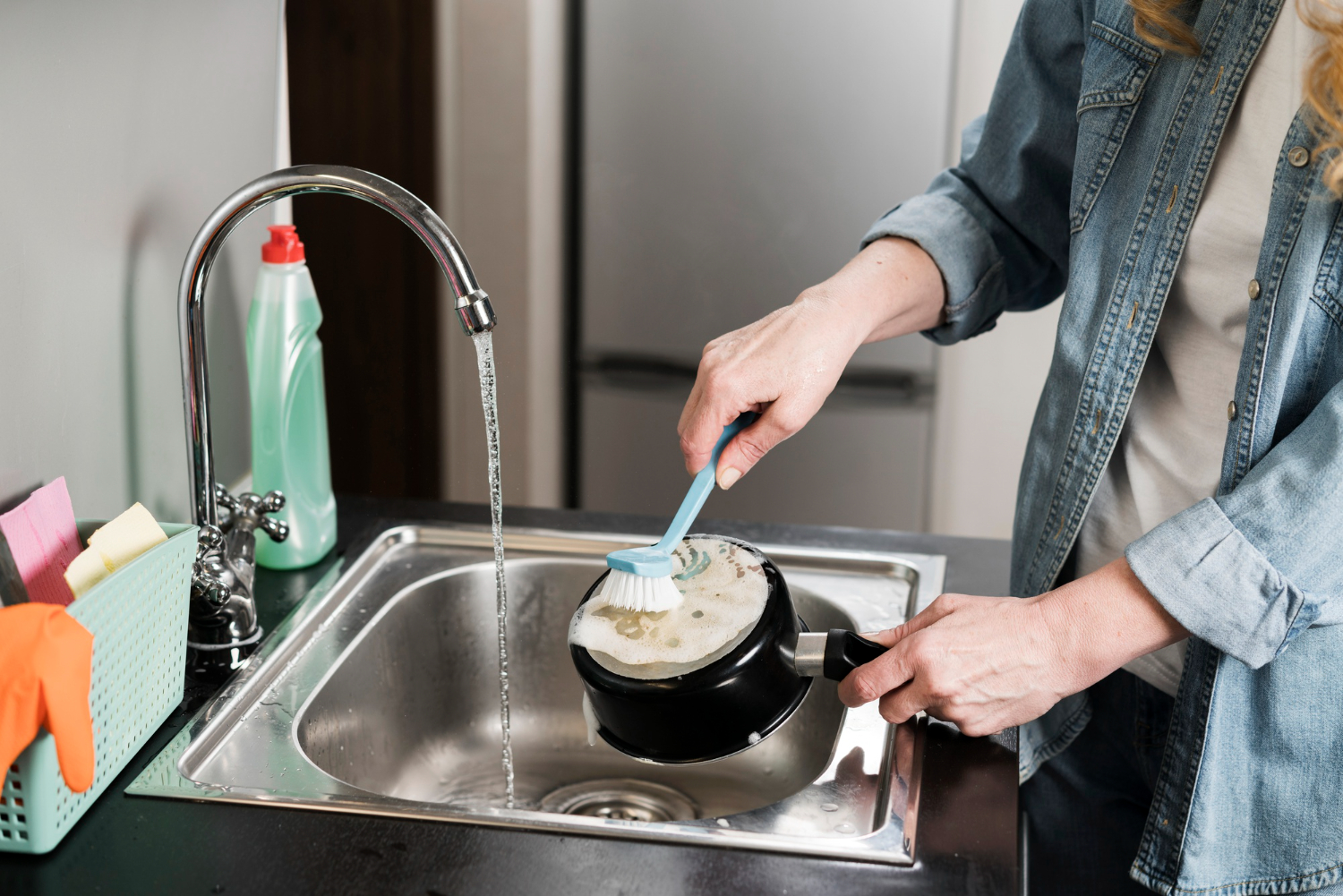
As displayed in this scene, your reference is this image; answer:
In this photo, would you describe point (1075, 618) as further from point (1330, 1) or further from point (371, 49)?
point (371, 49)

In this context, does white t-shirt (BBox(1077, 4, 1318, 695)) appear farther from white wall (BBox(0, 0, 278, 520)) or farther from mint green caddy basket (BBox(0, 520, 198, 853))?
white wall (BBox(0, 0, 278, 520))

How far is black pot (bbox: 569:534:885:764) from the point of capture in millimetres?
816

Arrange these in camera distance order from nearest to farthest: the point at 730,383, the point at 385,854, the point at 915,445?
the point at 385,854
the point at 730,383
the point at 915,445

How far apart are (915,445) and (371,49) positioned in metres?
1.39

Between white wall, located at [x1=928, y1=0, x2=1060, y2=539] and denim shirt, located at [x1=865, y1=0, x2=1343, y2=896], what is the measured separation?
4.36 feet

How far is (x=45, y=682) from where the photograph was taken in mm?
651

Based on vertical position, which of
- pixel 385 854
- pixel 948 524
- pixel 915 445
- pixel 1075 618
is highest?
pixel 1075 618

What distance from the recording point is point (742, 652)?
82 centimetres

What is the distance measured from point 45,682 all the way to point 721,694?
42 cm

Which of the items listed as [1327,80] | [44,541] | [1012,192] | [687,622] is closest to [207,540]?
[44,541]

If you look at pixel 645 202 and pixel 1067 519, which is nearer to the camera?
pixel 1067 519

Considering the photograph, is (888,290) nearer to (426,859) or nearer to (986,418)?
(426,859)

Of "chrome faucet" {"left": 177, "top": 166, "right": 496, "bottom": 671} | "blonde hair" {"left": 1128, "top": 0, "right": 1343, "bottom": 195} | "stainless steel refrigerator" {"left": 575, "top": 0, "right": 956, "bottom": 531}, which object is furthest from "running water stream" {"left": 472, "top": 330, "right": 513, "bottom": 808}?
"stainless steel refrigerator" {"left": 575, "top": 0, "right": 956, "bottom": 531}

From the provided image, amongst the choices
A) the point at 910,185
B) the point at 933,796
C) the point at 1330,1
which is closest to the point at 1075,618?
the point at 933,796
